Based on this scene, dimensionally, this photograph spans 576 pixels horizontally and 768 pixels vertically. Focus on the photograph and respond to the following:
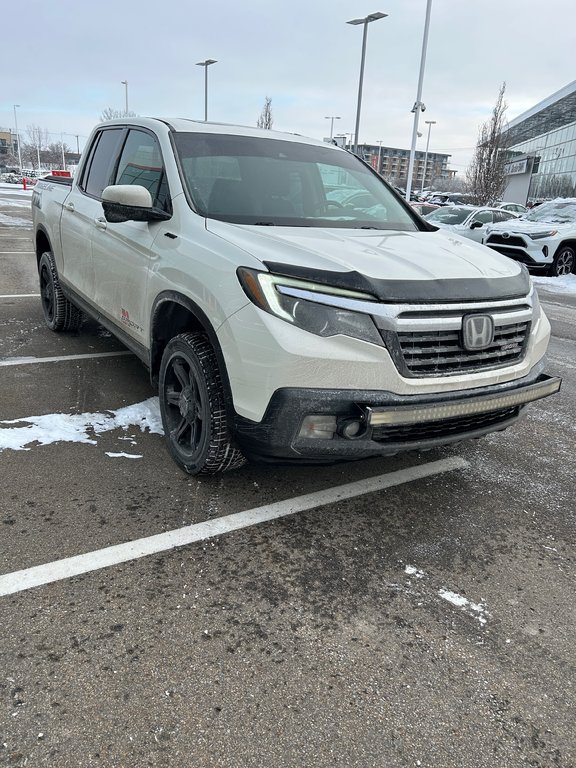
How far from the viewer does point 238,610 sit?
2.30 m

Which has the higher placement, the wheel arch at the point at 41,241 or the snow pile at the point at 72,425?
the wheel arch at the point at 41,241

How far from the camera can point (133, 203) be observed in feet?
10.8

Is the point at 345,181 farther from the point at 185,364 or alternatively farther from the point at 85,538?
the point at 85,538

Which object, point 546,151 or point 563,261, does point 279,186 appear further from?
point 546,151

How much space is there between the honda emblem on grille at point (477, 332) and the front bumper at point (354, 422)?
0.70 feet

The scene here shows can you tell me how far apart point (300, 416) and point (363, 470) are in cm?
117

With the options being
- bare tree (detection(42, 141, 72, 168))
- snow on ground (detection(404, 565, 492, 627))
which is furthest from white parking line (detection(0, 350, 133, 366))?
bare tree (detection(42, 141, 72, 168))

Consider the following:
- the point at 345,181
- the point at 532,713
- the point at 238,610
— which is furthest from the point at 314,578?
the point at 345,181

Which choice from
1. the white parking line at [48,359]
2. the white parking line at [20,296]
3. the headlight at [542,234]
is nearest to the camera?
the white parking line at [48,359]

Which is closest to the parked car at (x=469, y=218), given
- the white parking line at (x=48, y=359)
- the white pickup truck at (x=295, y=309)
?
the white parking line at (x=48, y=359)

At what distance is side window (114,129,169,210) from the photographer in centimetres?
357

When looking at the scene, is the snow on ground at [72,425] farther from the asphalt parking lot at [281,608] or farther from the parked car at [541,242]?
the parked car at [541,242]

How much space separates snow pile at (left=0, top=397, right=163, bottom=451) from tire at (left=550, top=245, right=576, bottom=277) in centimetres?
1243

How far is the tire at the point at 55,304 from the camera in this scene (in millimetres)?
5652
